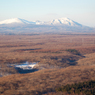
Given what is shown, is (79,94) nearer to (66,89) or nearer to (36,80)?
(66,89)

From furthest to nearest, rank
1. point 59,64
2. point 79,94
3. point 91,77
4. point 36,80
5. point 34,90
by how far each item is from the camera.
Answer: point 59,64, point 91,77, point 36,80, point 34,90, point 79,94

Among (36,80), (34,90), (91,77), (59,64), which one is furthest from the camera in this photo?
(59,64)

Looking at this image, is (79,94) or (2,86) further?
(2,86)

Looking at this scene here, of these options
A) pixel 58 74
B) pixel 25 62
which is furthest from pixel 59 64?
pixel 58 74

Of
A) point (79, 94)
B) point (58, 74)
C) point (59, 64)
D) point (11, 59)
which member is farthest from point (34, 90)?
point (11, 59)

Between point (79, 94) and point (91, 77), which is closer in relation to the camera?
point (79, 94)

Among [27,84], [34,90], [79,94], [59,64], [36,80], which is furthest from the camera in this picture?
[59,64]

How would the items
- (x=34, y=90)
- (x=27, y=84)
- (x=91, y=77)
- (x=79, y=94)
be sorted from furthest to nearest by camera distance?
1. (x=91, y=77)
2. (x=27, y=84)
3. (x=34, y=90)
4. (x=79, y=94)

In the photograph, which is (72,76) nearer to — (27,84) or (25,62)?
(27,84)
